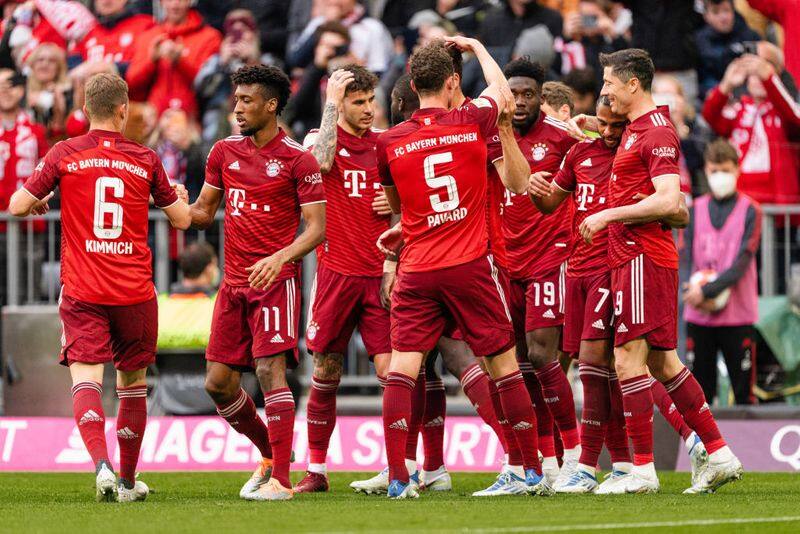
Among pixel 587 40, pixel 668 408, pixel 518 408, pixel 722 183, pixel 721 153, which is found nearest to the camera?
pixel 518 408

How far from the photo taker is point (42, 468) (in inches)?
504

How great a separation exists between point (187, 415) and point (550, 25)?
5.62 meters

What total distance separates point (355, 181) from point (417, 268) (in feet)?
4.80

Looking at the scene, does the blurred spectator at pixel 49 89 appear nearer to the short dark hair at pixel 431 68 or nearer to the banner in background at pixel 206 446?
the banner in background at pixel 206 446

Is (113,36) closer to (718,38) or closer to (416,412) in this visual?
(718,38)

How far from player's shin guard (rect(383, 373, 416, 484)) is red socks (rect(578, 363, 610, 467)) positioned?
1.44 metres

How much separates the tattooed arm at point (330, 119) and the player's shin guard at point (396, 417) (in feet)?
5.71

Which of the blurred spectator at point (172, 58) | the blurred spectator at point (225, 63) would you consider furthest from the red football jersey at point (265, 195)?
the blurred spectator at point (172, 58)

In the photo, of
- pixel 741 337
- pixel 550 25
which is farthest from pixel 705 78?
pixel 741 337

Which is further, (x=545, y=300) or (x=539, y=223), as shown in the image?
(x=539, y=223)

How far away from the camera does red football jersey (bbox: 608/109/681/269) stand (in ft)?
Answer: 31.1

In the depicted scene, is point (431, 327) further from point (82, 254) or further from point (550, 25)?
point (550, 25)

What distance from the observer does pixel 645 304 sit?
952cm

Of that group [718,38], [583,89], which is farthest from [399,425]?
[718,38]
